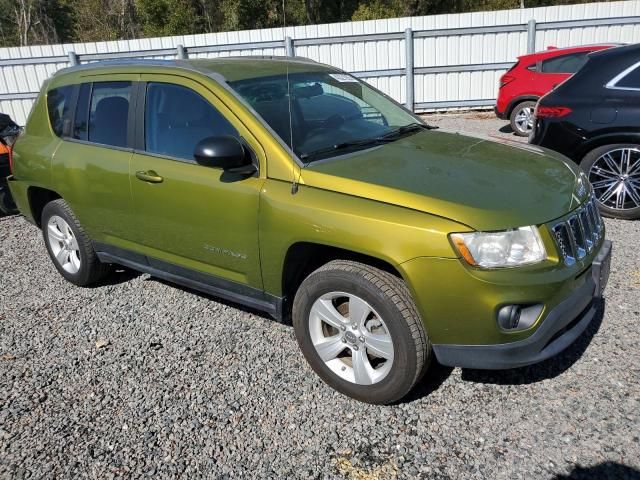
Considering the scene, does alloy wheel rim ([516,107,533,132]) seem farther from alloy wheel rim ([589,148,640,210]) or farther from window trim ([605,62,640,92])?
alloy wheel rim ([589,148,640,210])

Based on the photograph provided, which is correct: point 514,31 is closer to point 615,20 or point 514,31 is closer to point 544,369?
point 615,20

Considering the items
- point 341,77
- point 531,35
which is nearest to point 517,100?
point 531,35

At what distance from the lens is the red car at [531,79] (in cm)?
927

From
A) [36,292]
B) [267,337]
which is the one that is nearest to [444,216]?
[267,337]

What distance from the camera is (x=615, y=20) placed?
12.0 meters

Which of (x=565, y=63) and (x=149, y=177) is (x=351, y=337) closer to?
(x=149, y=177)

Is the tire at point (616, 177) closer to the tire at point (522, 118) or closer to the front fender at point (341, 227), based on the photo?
the front fender at point (341, 227)

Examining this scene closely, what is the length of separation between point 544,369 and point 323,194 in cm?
168

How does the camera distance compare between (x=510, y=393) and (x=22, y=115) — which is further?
(x=22, y=115)

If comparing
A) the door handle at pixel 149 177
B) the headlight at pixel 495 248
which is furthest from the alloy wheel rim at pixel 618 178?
the door handle at pixel 149 177

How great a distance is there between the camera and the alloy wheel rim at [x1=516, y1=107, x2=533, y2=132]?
31.9 ft

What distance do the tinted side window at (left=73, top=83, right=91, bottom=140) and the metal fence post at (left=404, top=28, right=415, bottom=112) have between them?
9575mm

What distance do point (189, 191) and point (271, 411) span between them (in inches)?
55.5

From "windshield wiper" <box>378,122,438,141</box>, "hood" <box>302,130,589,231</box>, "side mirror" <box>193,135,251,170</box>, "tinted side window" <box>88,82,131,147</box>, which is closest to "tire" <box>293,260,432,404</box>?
"hood" <box>302,130,589,231</box>
